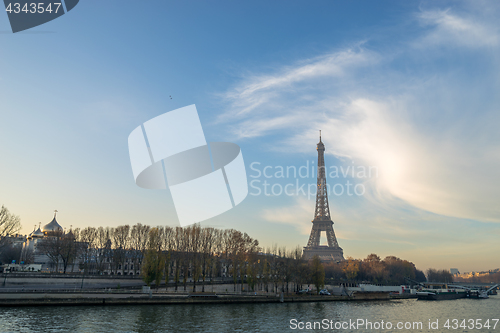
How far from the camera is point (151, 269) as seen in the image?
51406 mm

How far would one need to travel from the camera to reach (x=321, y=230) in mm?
132375

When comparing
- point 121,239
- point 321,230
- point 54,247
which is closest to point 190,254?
point 121,239

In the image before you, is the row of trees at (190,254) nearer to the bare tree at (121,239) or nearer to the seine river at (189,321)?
the bare tree at (121,239)

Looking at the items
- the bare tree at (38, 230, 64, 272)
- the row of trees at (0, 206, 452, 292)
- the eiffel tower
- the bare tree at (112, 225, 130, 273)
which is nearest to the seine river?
the row of trees at (0, 206, 452, 292)

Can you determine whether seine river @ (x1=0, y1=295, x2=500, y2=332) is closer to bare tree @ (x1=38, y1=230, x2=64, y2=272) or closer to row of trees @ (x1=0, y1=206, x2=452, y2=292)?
row of trees @ (x1=0, y1=206, x2=452, y2=292)

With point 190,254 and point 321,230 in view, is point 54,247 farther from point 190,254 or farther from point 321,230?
point 321,230

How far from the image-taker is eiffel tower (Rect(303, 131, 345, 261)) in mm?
127812

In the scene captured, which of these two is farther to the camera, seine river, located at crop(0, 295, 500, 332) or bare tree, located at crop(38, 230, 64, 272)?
bare tree, located at crop(38, 230, 64, 272)

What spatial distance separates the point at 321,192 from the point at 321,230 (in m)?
14.7

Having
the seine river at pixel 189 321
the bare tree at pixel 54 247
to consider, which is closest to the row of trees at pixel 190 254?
the bare tree at pixel 54 247

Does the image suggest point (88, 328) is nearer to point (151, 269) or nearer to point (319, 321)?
point (319, 321)

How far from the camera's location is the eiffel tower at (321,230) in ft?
419

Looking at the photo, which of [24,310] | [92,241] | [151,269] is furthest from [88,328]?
[92,241]

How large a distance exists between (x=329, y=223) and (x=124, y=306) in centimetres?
10154
